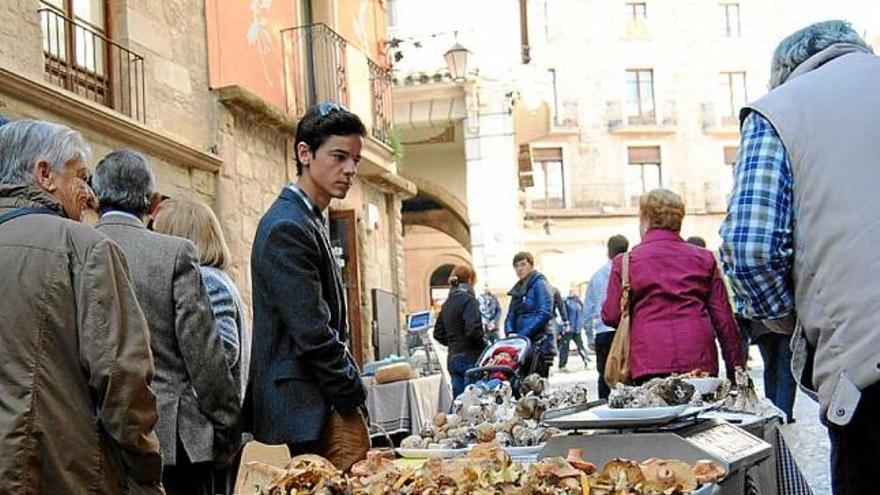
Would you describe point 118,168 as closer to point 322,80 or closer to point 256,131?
point 256,131

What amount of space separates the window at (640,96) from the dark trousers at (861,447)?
43.3 metres

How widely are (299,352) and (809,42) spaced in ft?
5.41

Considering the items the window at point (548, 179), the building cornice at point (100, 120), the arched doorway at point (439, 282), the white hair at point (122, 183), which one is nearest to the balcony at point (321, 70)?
the building cornice at point (100, 120)

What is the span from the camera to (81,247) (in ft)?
8.82

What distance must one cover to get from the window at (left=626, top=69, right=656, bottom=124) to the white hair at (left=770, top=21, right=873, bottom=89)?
42737 mm

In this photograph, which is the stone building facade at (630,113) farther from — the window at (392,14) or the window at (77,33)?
the window at (77,33)

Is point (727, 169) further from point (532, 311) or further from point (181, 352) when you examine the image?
point (181, 352)

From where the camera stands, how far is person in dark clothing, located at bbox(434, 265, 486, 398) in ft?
32.6

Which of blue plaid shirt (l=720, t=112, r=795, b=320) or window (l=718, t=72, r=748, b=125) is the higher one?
window (l=718, t=72, r=748, b=125)

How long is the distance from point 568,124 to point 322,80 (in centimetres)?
3144

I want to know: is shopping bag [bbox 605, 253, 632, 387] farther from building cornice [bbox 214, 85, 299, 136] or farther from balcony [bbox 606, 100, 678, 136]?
balcony [bbox 606, 100, 678, 136]

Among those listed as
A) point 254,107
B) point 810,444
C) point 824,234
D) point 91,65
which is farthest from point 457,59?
point 824,234

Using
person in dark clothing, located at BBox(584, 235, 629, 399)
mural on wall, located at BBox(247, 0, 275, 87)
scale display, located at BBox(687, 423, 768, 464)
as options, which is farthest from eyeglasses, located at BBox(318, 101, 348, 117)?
mural on wall, located at BBox(247, 0, 275, 87)

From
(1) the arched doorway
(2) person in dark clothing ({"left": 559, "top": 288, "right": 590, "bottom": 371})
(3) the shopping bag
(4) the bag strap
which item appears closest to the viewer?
(4) the bag strap
